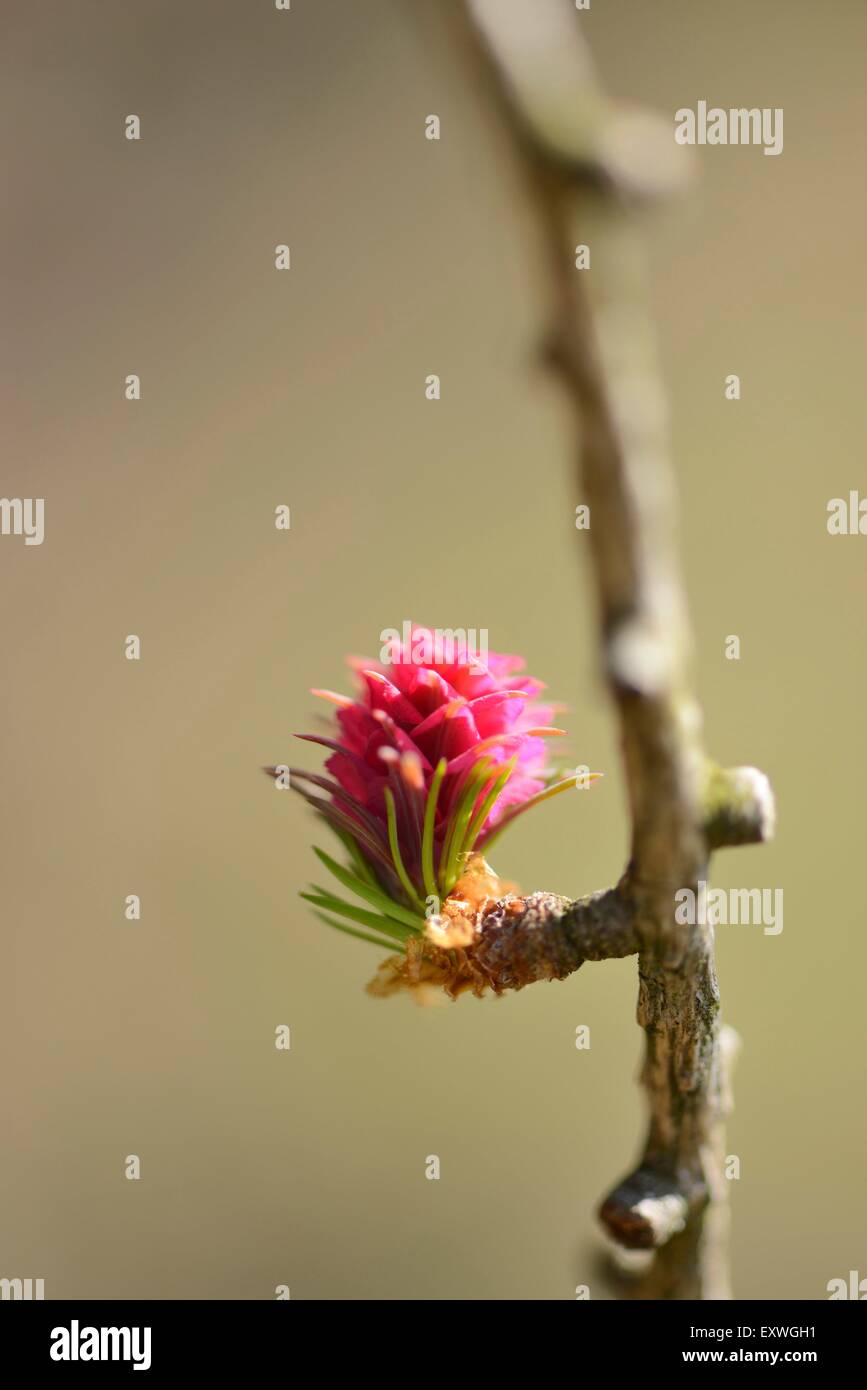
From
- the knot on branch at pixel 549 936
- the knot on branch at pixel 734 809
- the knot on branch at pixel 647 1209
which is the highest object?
the knot on branch at pixel 734 809

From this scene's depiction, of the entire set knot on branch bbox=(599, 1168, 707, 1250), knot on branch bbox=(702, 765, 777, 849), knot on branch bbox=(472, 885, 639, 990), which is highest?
knot on branch bbox=(702, 765, 777, 849)

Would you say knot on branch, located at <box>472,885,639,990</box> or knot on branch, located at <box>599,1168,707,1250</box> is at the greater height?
knot on branch, located at <box>472,885,639,990</box>

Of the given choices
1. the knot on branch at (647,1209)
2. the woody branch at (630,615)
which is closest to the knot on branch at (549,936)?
the woody branch at (630,615)

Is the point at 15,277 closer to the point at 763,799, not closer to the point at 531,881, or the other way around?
the point at 531,881

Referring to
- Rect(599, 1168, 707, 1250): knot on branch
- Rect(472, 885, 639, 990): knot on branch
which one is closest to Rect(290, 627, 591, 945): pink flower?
Rect(472, 885, 639, 990): knot on branch

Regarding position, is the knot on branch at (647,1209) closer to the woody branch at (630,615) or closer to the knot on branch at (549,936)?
the woody branch at (630,615)

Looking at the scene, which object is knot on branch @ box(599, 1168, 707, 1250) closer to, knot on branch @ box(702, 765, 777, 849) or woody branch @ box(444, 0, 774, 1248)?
woody branch @ box(444, 0, 774, 1248)
